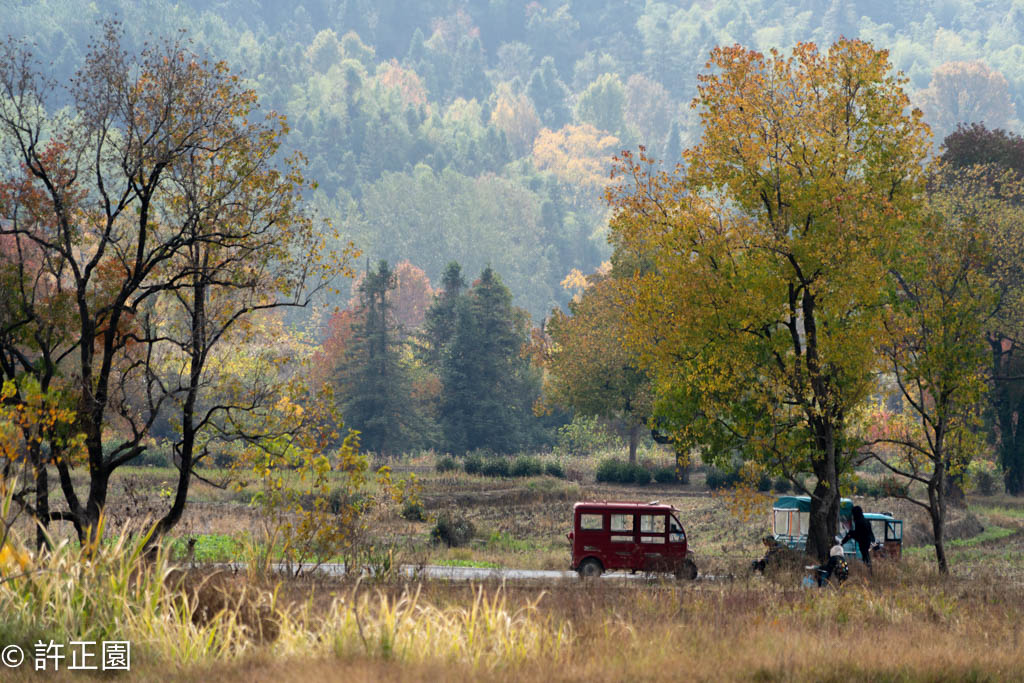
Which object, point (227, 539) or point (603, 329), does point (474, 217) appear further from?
point (227, 539)

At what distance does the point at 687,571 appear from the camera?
21656 mm

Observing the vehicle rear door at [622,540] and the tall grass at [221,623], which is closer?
the tall grass at [221,623]

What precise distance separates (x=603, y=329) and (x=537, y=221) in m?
110

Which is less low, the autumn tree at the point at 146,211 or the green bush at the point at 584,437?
the autumn tree at the point at 146,211

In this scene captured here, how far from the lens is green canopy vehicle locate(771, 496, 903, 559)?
25.9 meters

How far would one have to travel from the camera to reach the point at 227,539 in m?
25.5

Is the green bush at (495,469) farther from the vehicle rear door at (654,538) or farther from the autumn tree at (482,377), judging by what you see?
the vehicle rear door at (654,538)

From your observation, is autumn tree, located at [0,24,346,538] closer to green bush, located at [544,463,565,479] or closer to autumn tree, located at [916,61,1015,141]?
green bush, located at [544,463,565,479]

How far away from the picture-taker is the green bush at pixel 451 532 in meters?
28.1

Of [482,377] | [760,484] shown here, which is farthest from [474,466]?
[482,377]

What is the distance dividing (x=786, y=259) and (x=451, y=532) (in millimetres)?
11677

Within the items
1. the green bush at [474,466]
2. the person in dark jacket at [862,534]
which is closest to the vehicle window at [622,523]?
the person in dark jacket at [862,534]

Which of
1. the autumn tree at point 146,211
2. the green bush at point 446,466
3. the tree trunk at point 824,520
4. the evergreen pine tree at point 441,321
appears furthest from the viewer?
the evergreen pine tree at point 441,321

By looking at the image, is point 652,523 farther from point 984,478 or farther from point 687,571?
point 984,478
